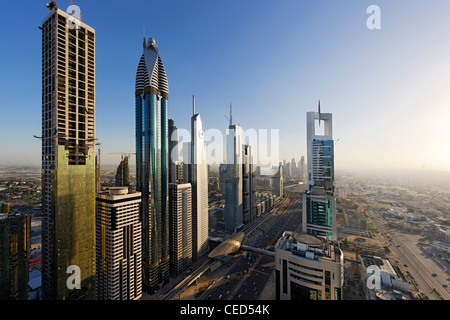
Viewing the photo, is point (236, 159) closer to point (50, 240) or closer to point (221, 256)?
point (221, 256)

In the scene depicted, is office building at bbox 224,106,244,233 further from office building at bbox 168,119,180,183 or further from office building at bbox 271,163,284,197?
office building at bbox 271,163,284,197

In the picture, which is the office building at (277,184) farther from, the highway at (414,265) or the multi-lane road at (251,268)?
the highway at (414,265)

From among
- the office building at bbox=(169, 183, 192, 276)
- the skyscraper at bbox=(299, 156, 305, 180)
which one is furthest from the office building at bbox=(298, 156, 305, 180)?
the office building at bbox=(169, 183, 192, 276)

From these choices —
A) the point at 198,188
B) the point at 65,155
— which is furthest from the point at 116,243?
the point at 198,188

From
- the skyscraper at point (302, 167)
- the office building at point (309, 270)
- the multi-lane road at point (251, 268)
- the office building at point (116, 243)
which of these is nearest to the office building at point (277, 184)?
the multi-lane road at point (251, 268)

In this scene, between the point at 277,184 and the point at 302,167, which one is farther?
the point at 302,167
